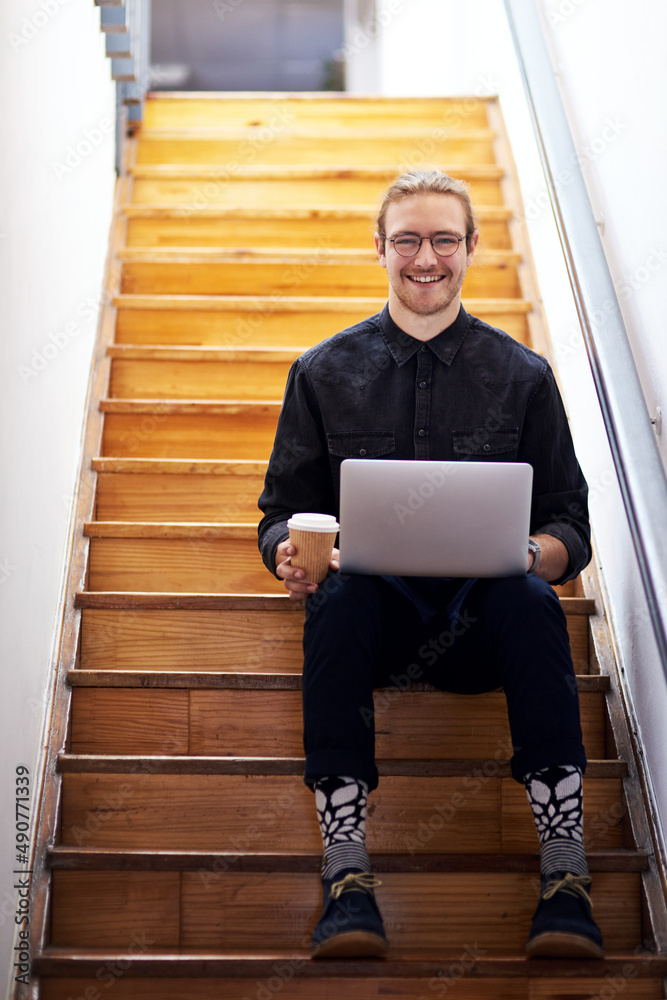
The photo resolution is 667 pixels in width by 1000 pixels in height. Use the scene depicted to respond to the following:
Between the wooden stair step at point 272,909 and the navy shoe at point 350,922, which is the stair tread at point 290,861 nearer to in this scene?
the wooden stair step at point 272,909

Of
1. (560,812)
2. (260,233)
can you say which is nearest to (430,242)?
(560,812)

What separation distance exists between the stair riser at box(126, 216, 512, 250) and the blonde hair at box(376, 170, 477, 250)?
1.24 meters

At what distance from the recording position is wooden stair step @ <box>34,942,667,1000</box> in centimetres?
118

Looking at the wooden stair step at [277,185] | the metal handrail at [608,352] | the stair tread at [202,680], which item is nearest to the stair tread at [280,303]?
the metal handrail at [608,352]

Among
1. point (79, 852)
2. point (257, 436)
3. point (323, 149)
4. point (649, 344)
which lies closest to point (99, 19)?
point (323, 149)

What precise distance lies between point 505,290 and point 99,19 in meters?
1.30

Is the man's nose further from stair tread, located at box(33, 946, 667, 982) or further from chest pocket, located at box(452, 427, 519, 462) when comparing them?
stair tread, located at box(33, 946, 667, 982)

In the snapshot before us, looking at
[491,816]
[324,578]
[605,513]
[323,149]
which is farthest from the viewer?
[323,149]

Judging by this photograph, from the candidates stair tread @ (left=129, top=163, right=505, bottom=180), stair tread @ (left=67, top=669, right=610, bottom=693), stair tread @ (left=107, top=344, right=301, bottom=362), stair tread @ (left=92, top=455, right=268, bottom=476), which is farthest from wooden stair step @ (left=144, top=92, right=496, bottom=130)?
stair tread @ (left=67, top=669, right=610, bottom=693)

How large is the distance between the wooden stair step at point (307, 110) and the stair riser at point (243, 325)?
1.10 meters

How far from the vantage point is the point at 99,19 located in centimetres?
248

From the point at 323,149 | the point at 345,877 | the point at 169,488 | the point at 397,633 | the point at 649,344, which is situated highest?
the point at 323,149

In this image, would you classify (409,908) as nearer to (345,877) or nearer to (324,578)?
(345,877)

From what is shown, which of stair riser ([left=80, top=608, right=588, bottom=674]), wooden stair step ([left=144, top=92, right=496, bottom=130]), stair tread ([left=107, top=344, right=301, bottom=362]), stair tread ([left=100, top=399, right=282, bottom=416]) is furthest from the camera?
wooden stair step ([left=144, top=92, right=496, bottom=130])
